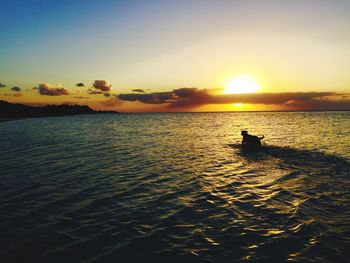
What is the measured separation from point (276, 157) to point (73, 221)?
20469mm

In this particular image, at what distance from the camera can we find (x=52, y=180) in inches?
698

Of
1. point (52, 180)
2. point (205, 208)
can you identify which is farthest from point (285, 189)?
point (52, 180)

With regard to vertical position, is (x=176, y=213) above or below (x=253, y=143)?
below

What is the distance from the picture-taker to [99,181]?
1750 centimetres

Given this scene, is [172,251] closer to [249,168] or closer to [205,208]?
[205,208]

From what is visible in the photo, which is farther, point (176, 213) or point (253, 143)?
point (253, 143)

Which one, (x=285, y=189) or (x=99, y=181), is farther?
(x=99, y=181)

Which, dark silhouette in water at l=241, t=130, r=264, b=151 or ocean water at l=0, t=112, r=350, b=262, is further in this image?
dark silhouette in water at l=241, t=130, r=264, b=151

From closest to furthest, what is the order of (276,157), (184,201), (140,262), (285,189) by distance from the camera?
1. (140,262)
2. (184,201)
3. (285,189)
4. (276,157)

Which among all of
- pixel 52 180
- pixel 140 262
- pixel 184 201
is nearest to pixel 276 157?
pixel 184 201

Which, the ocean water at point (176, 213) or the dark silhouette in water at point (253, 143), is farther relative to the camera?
the dark silhouette in water at point (253, 143)

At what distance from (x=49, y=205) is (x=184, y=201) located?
20.9ft

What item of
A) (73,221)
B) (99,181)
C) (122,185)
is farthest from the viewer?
(99,181)

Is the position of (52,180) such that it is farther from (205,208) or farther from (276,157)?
(276,157)
